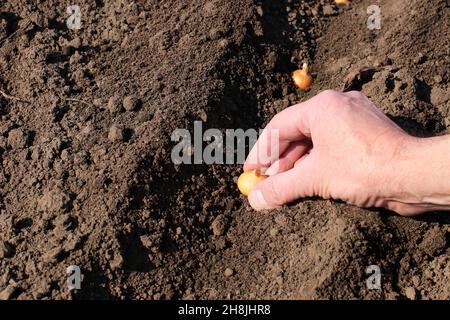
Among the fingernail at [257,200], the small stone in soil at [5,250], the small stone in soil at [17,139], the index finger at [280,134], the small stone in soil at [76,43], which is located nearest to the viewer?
the small stone in soil at [5,250]

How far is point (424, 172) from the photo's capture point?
8.05 ft

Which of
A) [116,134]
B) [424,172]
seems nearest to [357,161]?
[424,172]

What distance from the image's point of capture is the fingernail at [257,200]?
284 cm

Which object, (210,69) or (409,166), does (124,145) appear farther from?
(409,166)

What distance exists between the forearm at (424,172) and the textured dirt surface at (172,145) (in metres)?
0.27

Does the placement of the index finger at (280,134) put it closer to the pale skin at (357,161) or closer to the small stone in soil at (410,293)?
the pale skin at (357,161)

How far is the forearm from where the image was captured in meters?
2.42

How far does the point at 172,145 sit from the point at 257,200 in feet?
1.56

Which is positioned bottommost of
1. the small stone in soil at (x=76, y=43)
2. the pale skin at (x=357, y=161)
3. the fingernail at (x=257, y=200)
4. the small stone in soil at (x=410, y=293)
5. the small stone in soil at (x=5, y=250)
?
the small stone in soil at (x=410, y=293)

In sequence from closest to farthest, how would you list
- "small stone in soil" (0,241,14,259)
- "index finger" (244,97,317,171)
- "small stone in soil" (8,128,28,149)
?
"small stone in soil" (0,241,14,259) → "index finger" (244,97,317,171) → "small stone in soil" (8,128,28,149)

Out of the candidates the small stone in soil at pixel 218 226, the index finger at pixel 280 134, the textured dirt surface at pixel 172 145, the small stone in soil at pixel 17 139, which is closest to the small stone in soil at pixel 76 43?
the textured dirt surface at pixel 172 145

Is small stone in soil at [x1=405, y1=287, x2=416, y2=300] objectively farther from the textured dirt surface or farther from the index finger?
the index finger

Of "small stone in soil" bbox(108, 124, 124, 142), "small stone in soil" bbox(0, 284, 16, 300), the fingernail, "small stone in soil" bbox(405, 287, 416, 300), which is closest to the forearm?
"small stone in soil" bbox(405, 287, 416, 300)

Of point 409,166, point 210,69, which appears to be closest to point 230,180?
point 210,69
